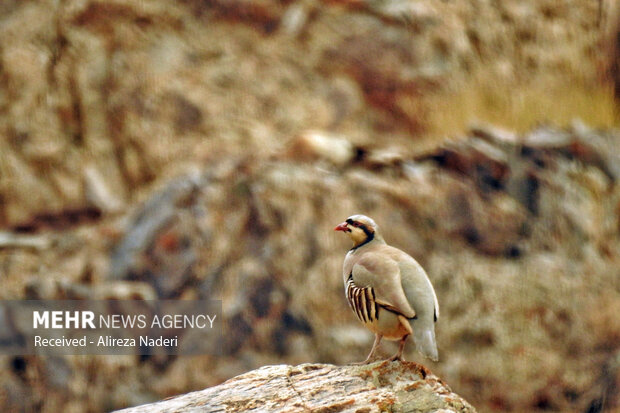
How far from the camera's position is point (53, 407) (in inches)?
380

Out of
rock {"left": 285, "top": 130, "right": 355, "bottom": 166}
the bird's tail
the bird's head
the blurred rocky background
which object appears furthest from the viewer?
rock {"left": 285, "top": 130, "right": 355, "bottom": 166}

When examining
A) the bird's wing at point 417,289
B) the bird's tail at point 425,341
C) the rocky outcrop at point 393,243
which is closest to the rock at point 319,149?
the rocky outcrop at point 393,243

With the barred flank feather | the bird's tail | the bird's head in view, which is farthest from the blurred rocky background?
the bird's tail

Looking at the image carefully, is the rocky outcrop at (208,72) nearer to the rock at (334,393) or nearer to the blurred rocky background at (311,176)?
the blurred rocky background at (311,176)

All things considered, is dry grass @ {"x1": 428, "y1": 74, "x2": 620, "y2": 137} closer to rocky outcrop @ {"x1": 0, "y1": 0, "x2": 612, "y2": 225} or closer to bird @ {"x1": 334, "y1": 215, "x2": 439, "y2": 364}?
rocky outcrop @ {"x1": 0, "y1": 0, "x2": 612, "y2": 225}

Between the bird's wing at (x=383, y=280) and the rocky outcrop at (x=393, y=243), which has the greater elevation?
the rocky outcrop at (x=393, y=243)

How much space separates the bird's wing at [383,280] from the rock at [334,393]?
0.49 meters

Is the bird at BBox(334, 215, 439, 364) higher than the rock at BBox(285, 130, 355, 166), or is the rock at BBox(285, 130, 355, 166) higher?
the rock at BBox(285, 130, 355, 166)

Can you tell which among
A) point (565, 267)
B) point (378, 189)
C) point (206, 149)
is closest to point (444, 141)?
point (378, 189)

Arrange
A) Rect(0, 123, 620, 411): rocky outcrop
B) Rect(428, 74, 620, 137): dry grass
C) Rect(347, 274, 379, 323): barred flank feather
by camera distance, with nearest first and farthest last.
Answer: Rect(347, 274, 379, 323): barred flank feather → Rect(0, 123, 620, 411): rocky outcrop → Rect(428, 74, 620, 137): dry grass

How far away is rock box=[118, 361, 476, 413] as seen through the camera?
185 inches

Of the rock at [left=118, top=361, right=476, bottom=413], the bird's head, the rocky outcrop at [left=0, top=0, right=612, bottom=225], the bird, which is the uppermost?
the rocky outcrop at [left=0, top=0, right=612, bottom=225]

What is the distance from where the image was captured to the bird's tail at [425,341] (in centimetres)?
448

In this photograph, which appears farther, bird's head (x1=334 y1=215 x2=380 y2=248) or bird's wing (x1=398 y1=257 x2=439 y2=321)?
bird's head (x1=334 y1=215 x2=380 y2=248)
